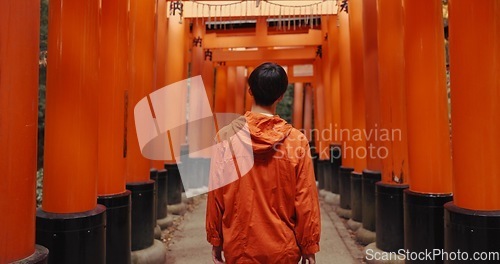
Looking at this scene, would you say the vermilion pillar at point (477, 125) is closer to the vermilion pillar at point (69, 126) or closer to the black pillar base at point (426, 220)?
the black pillar base at point (426, 220)

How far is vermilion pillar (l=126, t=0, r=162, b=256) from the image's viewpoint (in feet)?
14.6

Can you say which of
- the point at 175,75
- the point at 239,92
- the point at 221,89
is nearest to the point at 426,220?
the point at 175,75

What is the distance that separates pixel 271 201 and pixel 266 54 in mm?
9171

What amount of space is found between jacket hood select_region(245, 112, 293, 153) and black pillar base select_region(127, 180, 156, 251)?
308 cm

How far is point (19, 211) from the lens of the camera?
1973mm

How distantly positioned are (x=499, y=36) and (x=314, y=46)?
28.1 feet

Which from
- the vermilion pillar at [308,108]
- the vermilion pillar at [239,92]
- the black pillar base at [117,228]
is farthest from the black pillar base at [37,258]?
the vermilion pillar at [308,108]

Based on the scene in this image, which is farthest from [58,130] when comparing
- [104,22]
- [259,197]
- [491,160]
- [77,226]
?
[491,160]

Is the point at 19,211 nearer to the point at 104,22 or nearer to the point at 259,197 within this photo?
the point at 259,197

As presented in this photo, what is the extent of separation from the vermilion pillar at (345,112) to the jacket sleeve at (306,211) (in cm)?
550

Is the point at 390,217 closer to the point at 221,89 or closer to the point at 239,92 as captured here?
the point at 221,89

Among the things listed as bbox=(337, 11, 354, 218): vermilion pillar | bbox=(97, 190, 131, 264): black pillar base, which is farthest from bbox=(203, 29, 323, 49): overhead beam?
bbox=(97, 190, 131, 264): black pillar base

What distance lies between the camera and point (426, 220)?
3.46 metres

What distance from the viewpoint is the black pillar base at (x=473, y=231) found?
98.7 inches
